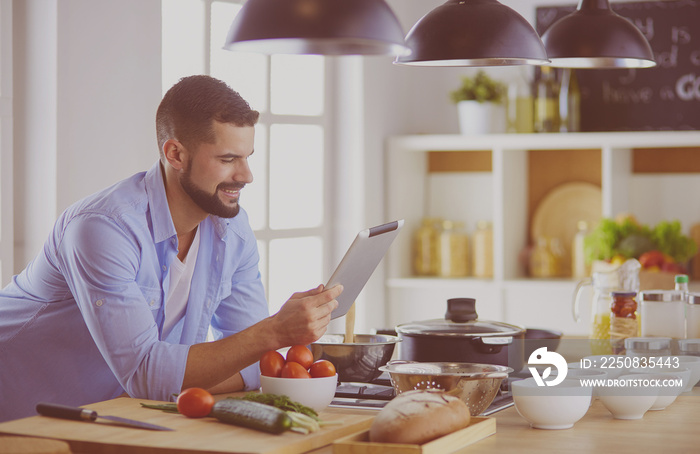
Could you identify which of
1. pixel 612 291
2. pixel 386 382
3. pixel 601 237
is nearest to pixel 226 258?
pixel 386 382

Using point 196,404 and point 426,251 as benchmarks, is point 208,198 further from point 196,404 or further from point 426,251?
point 426,251

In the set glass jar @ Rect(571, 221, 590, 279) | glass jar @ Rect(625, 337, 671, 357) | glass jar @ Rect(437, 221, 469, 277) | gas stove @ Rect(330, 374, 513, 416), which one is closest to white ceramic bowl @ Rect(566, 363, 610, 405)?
gas stove @ Rect(330, 374, 513, 416)

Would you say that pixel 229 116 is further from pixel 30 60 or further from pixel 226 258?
pixel 30 60

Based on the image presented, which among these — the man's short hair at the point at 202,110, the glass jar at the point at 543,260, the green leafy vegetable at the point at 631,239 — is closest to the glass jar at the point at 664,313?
the man's short hair at the point at 202,110

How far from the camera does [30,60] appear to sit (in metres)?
3.09

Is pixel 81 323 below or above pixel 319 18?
below

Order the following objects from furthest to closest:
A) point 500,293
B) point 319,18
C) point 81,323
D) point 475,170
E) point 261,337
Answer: point 475,170, point 500,293, point 81,323, point 261,337, point 319,18

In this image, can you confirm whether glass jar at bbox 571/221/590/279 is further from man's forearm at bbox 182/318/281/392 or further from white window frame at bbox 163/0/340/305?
man's forearm at bbox 182/318/281/392

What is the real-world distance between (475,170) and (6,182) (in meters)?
2.81

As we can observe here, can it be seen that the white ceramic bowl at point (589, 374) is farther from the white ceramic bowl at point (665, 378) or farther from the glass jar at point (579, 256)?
the glass jar at point (579, 256)

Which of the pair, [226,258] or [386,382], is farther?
[226,258]

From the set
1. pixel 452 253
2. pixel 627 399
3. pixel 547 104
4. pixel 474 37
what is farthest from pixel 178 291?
pixel 547 104

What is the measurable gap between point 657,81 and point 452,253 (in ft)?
4.27

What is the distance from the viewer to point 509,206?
4.93 metres
